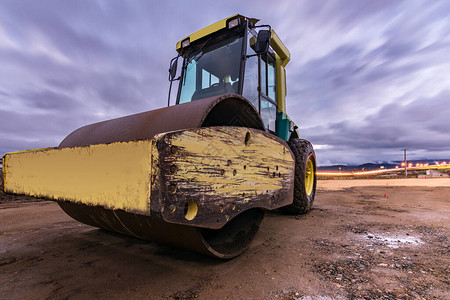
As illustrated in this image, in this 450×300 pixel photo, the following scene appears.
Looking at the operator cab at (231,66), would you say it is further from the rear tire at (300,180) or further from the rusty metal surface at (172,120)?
the rusty metal surface at (172,120)

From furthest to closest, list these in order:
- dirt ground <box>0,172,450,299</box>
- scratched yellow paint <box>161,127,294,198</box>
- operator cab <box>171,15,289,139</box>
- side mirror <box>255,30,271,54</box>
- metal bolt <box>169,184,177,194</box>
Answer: operator cab <box>171,15,289,139</box>
side mirror <box>255,30,271,54</box>
dirt ground <box>0,172,450,299</box>
scratched yellow paint <box>161,127,294,198</box>
metal bolt <box>169,184,177,194</box>

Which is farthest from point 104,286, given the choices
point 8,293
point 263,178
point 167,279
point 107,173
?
point 263,178

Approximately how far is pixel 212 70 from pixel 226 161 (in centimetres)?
224

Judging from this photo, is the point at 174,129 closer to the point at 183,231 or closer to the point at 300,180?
the point at 183,231

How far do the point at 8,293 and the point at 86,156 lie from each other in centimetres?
96

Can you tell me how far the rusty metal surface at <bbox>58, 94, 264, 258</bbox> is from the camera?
153cm

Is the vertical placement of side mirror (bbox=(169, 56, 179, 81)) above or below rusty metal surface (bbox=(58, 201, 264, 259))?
above

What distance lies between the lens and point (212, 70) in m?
3.34

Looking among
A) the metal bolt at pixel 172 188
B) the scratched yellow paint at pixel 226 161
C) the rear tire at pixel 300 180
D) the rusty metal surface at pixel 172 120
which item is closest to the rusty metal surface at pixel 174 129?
the rusty metal surface at pixel 172 120

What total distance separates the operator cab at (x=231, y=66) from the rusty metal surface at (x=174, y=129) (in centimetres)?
109

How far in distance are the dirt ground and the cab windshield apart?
73.9 inches

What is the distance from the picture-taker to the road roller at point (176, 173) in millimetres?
1104

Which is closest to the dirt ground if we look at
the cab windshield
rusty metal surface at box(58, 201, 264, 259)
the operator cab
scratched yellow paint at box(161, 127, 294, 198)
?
rusty metal surface at box(58, 201, 264, 259)

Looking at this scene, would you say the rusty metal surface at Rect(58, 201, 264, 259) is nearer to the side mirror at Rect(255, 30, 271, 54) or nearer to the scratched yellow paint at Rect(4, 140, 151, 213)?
the scratched yellow paint at Rect(4, 140, 151, 213)
